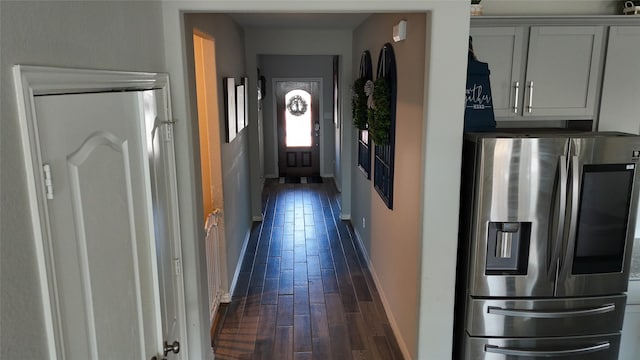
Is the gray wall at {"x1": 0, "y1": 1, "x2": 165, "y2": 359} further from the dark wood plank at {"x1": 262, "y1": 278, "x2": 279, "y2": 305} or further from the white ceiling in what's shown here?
the white ceiling

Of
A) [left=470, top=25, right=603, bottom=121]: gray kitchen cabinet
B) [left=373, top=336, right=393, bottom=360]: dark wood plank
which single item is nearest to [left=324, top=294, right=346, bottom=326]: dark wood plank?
[left=373, top=336, right=393, bottom=360]: dark wood plank

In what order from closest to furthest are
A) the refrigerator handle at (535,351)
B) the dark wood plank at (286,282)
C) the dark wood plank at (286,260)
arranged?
the refrigerator handle at (535,351)
the dark wood plank at (286,282)
the dark wood plank at (286,260)

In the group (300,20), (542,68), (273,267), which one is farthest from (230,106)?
(542,68)

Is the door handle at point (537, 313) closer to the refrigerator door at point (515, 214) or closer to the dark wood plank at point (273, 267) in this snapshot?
the refrigerator door at point (515, 214)

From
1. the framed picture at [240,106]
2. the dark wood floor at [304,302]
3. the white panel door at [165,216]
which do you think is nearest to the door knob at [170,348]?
the white panel door at [165,216]

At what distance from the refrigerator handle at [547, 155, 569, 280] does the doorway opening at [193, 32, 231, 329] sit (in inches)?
89.6

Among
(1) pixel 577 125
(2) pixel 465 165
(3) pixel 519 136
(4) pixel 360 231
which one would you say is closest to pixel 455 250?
(2) pixel 465 165

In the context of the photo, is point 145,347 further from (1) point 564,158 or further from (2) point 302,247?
(2) point 302,247

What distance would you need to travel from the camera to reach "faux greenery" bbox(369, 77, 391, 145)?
3611 mm

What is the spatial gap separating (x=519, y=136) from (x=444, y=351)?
1273 millimetres

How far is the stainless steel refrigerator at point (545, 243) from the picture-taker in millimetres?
2484

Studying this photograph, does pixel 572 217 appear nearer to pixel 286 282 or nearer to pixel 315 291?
pixel 315 291

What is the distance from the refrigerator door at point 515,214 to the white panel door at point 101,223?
1.67m

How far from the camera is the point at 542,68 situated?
10.3 ft
